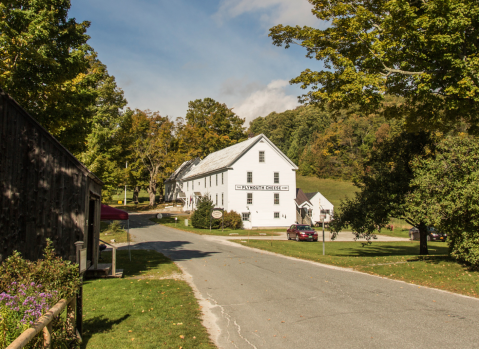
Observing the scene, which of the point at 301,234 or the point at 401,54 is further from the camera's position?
the point at 301,234

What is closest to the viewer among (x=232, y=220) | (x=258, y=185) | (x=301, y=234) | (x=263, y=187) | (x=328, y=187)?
(x=301, y=234)

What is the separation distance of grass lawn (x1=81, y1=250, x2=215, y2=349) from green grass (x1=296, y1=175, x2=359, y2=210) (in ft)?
219

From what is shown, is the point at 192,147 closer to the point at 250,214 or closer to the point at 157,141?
the point at 157,141

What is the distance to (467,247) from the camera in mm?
12617

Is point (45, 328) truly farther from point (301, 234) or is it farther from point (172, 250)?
point (301, 234)

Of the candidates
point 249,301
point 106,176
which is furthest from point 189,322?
point 106,176

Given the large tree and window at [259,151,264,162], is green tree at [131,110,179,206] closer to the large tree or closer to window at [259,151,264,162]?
window at [259,151,264,162]

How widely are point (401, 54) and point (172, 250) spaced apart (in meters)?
16.3

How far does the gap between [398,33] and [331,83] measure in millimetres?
3329

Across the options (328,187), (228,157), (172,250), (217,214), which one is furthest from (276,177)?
(328,187)

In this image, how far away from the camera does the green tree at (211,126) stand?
237 feet

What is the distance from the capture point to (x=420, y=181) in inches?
569

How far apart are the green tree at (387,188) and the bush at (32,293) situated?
16566 millimetres

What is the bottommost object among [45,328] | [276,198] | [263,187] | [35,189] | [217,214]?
[45,328]
